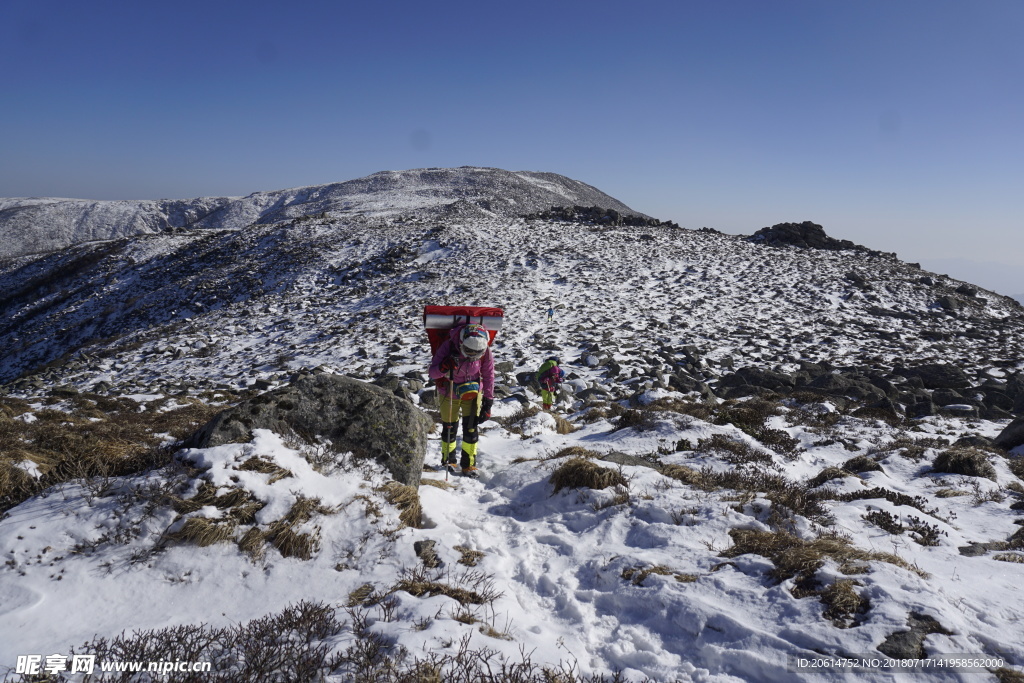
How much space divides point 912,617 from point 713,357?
14.0m

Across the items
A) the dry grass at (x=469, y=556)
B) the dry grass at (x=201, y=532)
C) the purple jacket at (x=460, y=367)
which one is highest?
the purple jacket at (x=460, y=367)

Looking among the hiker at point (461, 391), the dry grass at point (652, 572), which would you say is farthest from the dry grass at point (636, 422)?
the dry grass at point (652, 572)

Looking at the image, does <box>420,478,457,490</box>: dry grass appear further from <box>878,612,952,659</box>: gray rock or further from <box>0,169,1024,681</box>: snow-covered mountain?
<box>878,612,952,659</box>: gray rock

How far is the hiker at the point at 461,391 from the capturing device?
289 inches

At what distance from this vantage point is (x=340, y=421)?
621 cm

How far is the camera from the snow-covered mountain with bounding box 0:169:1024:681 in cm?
349

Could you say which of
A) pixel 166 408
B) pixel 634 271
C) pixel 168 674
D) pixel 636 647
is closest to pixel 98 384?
pixel 166 408

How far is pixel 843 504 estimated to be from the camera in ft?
19.2

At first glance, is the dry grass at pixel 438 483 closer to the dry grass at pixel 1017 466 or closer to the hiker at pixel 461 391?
the hiker at pixel 461 391

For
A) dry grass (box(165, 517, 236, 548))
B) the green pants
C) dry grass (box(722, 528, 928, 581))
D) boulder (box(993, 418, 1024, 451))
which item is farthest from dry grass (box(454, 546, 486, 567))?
boulder (box(993, 418, 1024, 451))

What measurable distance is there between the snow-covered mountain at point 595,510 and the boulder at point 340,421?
0.35 m

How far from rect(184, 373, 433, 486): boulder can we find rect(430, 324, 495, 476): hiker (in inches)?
33.7

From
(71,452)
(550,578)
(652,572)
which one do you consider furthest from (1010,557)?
(71,452)

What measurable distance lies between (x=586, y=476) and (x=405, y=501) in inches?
90.2
